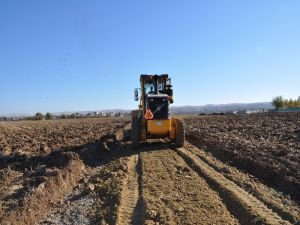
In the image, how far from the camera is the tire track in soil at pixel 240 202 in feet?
24.8

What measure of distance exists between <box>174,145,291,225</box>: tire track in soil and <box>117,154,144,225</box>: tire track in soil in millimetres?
1748

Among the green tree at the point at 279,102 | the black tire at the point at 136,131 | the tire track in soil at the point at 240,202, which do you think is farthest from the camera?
the green tree at the point at 279,102

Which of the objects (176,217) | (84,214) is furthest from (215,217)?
(84,214)

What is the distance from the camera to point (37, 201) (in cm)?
935

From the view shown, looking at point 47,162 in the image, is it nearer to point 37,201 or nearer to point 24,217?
point 37,201

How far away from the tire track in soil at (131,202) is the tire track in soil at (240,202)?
1.75m

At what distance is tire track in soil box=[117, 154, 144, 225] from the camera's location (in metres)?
7.99

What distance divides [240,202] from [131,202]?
226cm

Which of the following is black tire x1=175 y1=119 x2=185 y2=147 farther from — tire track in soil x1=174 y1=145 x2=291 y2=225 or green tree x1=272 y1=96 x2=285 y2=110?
green tree x1=272 y1=96 x2=285 y2=110

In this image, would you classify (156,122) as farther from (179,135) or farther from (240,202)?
(240,202)

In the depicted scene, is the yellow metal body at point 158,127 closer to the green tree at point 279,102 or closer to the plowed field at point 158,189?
the plowed field at point 158,189

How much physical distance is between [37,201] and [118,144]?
1166 cm

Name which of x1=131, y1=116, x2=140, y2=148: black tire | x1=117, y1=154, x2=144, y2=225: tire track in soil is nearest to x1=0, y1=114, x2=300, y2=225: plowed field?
x1=117, y1=154, x2=144, y2=225: tire track in soil

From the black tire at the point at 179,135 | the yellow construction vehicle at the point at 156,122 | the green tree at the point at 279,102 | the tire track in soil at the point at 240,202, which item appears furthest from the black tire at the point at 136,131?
the green tree at the point at 279,102
